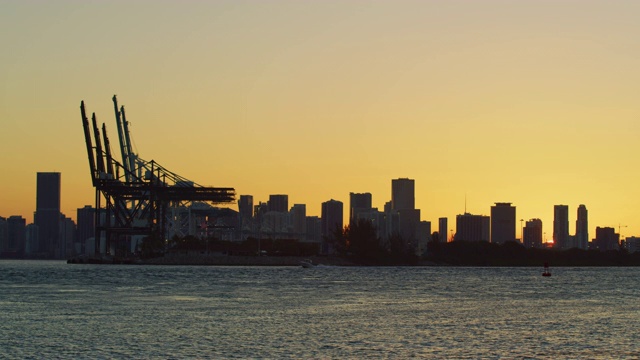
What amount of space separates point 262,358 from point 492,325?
19.8 metres

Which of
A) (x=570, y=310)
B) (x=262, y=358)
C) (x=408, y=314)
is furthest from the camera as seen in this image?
(x=570, y=310)

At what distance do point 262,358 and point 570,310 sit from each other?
35326mm

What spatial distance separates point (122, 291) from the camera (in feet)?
302

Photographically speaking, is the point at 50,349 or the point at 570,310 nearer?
the point at 50,349

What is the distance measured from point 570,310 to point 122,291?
39.8 meters

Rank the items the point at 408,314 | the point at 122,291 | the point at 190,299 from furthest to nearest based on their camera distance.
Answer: the point at 122,291 < the point at 190,299 < the point at 408,314

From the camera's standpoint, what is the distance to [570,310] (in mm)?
72812

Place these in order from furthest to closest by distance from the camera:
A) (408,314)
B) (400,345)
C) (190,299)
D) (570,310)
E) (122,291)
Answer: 1. (122,291)
2. (190,299)
3. (570,310)
4. (408,314)
5. (400,345)

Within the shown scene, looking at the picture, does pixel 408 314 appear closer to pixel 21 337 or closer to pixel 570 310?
pixel 570 310

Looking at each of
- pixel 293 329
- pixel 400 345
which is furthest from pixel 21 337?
pixel 400 345

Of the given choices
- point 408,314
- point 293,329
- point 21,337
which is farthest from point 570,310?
point 21,337

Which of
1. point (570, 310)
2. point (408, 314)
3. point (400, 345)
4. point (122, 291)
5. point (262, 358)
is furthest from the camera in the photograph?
point (122, 291)

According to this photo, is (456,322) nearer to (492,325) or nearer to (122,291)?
(492,325)

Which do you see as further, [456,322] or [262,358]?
[456,322]
